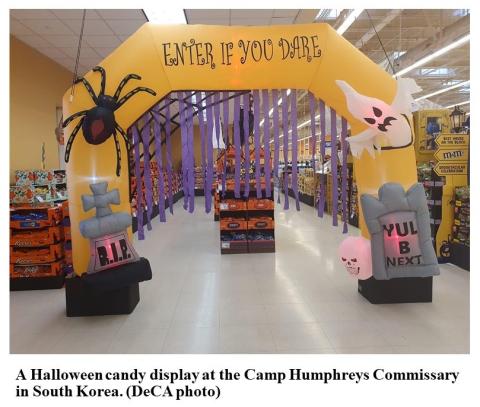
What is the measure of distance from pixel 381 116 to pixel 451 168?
3.04 m

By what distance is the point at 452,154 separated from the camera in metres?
5.72

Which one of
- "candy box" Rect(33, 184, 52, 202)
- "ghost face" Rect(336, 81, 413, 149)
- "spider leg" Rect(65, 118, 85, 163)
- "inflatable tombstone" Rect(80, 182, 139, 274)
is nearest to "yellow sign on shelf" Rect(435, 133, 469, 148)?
"ghost face" Rect(336, 81, 413, 149)

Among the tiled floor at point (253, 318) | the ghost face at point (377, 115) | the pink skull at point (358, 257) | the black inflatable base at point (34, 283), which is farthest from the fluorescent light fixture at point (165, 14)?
the pink skull at point (358, 257)

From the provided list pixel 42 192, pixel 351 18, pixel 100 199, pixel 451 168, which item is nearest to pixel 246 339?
pixel 100 199

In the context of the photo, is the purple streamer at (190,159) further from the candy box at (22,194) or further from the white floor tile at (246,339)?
the candy box at (22,194)

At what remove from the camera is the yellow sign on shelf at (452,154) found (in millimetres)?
5703

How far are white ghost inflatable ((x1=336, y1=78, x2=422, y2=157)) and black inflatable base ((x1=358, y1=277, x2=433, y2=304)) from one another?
4.86 feet

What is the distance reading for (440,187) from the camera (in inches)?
234

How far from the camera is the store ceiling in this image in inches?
227

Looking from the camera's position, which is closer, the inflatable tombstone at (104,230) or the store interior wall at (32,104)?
the inflatable tombstone at (104,230)

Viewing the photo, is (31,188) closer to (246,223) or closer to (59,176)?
(59,176)

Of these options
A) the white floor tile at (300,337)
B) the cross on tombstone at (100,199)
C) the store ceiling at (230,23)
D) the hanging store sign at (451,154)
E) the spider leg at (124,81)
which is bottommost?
the white floor tile at (300,337)

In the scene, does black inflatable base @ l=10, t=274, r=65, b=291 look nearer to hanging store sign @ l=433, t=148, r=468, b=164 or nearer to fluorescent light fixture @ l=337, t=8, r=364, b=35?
hanging store sign @ l=433, t=148, r=468, b=164
